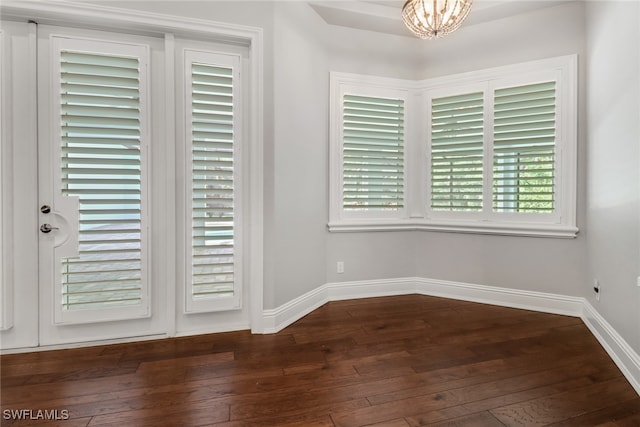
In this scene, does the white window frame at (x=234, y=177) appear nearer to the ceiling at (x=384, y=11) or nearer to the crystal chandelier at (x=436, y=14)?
the ceiling at (x=384, y=11)

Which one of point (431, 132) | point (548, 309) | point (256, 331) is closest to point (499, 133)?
point (431, 132)

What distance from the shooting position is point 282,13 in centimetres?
248

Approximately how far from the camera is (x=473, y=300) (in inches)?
125

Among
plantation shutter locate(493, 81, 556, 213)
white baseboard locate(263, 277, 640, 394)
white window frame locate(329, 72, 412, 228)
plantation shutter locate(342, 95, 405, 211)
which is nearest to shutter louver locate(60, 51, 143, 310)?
white baseboard locate(263, 277, 640, 394)

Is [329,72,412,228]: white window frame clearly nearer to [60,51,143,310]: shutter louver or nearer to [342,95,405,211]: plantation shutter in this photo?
[342,95,405,211]: plantation shutter

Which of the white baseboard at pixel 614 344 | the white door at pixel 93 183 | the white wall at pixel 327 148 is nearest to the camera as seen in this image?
the white baseboard at pixel 614 344

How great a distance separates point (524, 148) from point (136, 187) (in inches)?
135

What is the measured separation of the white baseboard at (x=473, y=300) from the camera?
1.99m

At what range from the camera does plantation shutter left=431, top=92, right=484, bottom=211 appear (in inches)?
123

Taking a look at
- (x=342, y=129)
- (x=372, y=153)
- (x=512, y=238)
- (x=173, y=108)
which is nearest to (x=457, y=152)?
(x=372, y=153)

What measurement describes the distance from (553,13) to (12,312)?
502 cm

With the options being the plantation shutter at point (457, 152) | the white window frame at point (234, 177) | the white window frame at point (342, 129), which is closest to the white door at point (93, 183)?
the white window frame at point (234, 177)

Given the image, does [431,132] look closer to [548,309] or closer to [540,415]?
[548,309]

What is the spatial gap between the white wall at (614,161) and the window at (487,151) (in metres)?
0.22
